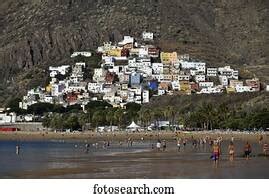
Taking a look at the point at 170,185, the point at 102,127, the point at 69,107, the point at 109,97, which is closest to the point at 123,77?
the point at 109,97

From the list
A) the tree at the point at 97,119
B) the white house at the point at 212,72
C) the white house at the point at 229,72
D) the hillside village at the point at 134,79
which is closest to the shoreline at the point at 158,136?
the tree at the point at 97,119

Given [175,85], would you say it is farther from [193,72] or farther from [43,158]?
[43,158]

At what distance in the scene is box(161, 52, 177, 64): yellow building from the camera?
170275 millimetres

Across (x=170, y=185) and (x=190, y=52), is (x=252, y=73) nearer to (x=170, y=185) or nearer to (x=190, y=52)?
(x=190, y=52)

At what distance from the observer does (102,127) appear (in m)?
107

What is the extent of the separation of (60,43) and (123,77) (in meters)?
29.0

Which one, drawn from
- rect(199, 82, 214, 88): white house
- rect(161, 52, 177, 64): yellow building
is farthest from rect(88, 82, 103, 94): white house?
rect(199, 82, 214, 88): white house

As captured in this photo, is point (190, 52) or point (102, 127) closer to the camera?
point (102, 127)

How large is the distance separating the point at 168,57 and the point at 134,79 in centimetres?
1619

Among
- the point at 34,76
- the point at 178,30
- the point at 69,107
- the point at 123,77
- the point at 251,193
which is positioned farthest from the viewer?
the point at 178,30

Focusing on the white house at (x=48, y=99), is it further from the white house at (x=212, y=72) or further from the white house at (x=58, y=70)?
the white house at (x=212, y=72)

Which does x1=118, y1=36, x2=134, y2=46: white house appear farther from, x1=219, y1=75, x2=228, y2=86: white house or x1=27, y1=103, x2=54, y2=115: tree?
x1=27, y1=103, x2=54, y2=115: tree

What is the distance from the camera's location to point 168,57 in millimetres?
173375

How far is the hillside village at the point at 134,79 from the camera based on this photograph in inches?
5807
